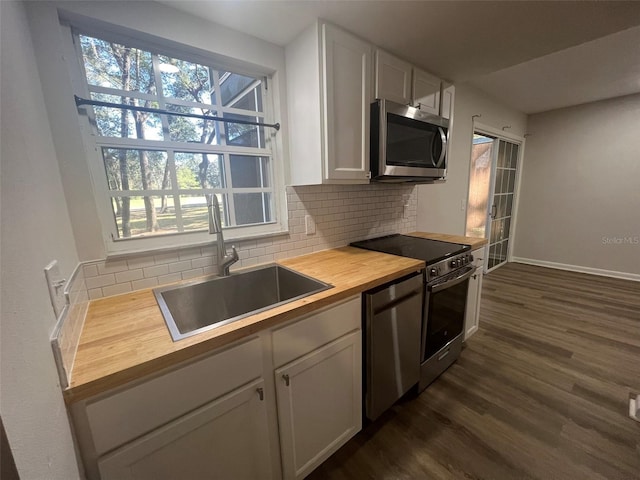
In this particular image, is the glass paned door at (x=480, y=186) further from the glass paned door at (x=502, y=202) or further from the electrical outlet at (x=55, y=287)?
the electrical outlet at (x=55, y=287)

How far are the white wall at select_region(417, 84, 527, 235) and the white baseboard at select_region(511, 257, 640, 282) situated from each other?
2248mm

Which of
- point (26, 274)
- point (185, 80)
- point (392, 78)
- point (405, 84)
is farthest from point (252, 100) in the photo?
point (26, 274)

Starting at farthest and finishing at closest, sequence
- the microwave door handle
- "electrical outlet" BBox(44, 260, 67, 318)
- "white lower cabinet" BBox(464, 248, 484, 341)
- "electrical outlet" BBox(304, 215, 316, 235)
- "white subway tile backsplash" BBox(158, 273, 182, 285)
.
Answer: "white lower cabinet" BBox(464, 248, 484, 341), the microwave door handle, "electrical outlet" BBox(304, 215, 316, 235), "white subway tile backsplash" BBox(158, 273, 182, 285), "electrical outlet" BBox(44, 260, 67, 318)

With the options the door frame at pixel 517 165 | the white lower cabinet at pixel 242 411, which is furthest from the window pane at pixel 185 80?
the door frame at pixel 517 165

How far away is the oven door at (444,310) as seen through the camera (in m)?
1.62

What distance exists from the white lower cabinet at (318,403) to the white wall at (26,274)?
66 centimetres

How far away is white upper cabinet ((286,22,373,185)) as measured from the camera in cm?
139

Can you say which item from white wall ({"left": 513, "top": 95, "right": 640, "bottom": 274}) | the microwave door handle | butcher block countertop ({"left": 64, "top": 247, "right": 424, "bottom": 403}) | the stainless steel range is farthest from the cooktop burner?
white wall ({"left": 513, "top": 95, "right": 640, "bottom": 274})

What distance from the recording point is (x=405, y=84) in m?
1.75

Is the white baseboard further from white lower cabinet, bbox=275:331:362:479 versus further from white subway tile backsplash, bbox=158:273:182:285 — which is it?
white subway tile backsplash, bbox=158:273:182:285

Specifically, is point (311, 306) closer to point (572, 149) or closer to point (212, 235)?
point (212, 235)

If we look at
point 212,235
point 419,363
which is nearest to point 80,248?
point 212,235

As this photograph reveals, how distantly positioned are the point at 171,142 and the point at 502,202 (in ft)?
15.3

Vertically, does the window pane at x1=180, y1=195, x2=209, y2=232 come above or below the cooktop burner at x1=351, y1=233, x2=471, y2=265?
above
